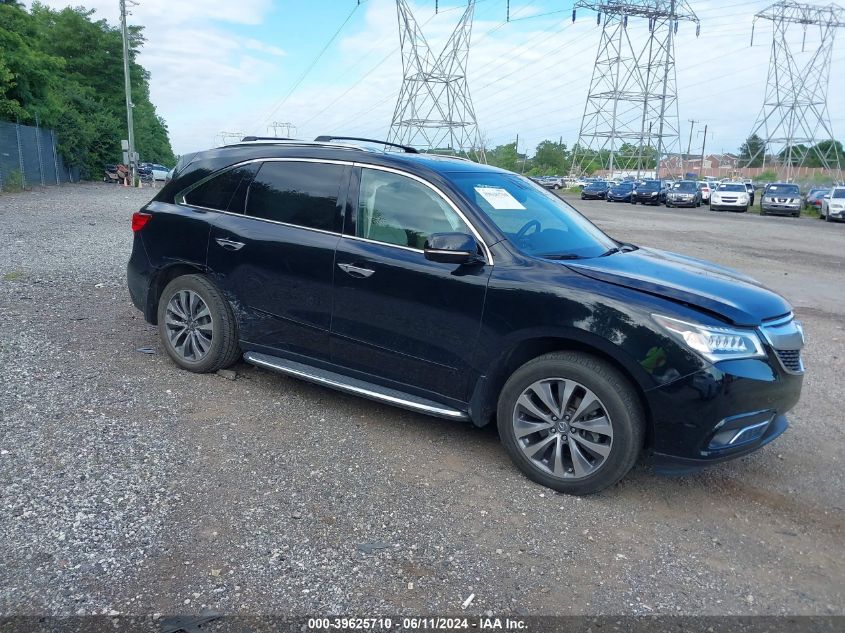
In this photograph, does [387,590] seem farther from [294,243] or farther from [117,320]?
[117,320]

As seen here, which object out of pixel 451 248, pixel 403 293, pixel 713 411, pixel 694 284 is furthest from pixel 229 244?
pixel 713 411

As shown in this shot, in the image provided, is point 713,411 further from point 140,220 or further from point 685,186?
point 685,186

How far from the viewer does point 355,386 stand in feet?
14.8

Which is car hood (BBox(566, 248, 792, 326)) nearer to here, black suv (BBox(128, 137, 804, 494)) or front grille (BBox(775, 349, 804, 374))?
black suv (BBox(128, 137, 804, 494))

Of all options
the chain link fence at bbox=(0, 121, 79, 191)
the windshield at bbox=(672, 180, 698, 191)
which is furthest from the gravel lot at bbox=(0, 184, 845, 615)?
the windshield at bbox=(672, 180, 698, 191)

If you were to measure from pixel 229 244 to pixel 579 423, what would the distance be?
2794 mm

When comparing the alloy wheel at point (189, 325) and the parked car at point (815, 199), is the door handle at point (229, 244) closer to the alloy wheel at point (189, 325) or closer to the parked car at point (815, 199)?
the alloy wheel at point (189, 325)

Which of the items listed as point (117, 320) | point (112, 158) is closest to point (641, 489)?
point (117, 320)

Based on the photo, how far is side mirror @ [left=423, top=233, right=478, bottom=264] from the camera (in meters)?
3.93

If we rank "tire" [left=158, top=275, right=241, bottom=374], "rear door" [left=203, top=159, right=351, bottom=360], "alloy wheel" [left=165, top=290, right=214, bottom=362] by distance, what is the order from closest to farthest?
"rear door" [left=203, top=159, right=351, bottom=360], "tire" [left=158, top=275, right=241, bottom=374], "alloy wheel" [left=165, top=290, right=214, bottom=362]

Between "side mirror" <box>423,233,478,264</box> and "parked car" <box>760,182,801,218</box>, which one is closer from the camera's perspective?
"side mirror" <box>423,233,478,264</box>

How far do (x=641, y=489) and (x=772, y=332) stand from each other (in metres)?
1.12

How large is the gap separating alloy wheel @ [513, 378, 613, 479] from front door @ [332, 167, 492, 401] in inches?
17.0

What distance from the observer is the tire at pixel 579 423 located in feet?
11.8
